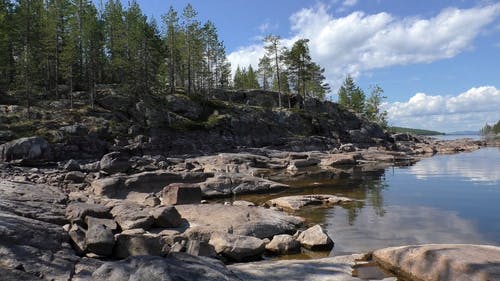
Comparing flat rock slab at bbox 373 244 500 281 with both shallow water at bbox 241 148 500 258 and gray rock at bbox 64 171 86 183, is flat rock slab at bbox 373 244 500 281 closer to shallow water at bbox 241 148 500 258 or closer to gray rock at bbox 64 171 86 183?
shallow water at bbox 241 148 500 258

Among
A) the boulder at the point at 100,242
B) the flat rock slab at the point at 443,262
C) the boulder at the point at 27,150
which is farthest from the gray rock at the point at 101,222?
the boulder at the point at 27,150

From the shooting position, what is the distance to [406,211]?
2316 centimetres

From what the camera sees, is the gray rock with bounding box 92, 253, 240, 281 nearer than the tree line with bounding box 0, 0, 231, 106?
Yes

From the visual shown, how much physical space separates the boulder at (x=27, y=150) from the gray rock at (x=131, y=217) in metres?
27.0

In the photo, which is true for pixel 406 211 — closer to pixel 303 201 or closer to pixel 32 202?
pixel 303 201

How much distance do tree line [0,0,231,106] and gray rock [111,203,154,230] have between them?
43.6m

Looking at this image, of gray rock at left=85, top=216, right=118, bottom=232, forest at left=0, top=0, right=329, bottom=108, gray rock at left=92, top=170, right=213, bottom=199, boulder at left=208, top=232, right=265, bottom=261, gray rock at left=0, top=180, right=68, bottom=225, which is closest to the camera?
boulder at left=208, top=232, right=265, bottom=261

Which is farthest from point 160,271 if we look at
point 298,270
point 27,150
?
point 27,150

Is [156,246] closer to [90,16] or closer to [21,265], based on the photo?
[21,265]

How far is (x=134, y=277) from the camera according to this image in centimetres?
808

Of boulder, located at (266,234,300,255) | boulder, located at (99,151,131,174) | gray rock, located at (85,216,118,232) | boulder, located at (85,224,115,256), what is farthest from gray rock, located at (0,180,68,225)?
boulder, located at (99,151,131,174)

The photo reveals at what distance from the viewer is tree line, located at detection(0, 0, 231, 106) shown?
2544 inches

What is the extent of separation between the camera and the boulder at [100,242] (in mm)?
11980

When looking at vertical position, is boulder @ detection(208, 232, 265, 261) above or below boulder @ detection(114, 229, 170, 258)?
below
